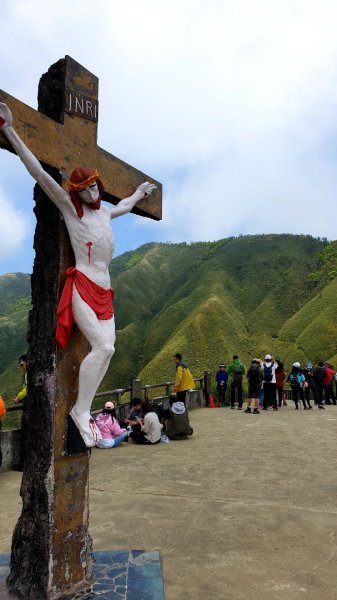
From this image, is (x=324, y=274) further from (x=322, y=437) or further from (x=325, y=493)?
(x=325, y=493)

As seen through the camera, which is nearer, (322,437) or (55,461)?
(55,461)

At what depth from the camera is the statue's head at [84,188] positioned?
3023mm

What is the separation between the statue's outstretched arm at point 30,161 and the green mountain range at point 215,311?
130 feet

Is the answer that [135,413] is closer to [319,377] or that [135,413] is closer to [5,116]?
[319,377]

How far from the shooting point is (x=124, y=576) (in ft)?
10.6

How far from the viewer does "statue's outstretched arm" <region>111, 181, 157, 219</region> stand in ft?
11.8

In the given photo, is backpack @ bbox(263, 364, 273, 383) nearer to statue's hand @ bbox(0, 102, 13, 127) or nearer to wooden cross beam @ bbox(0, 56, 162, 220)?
wooden cross beam @ bbox(0, 56, 162, 220)

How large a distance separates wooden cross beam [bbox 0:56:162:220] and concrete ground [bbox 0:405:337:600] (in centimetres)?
293

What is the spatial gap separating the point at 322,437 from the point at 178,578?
6.06 m

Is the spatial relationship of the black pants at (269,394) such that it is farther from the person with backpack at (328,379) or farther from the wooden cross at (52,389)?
the wooden cross at (52,389)

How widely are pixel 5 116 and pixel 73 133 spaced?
74 cm

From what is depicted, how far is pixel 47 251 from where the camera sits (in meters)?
3.20

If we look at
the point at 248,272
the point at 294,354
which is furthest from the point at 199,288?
the point at 294,354

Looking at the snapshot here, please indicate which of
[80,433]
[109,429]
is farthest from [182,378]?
[80,433]
